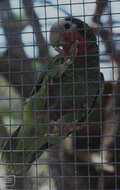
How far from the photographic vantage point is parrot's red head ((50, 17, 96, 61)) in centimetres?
133

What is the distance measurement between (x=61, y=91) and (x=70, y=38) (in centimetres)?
26

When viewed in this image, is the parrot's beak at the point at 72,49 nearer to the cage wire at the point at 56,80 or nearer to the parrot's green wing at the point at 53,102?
the cage wire at the point at 56,80

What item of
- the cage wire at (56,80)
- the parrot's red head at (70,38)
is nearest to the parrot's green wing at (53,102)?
the cage wire at (56,80)

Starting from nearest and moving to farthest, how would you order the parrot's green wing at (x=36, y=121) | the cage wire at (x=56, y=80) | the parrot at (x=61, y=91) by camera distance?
the cage wire at (x=56, y=80)
the parrot at (x=61, y=91)
the parrot's green wing at (x=36, y=121)

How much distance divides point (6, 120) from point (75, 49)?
98 centimetres

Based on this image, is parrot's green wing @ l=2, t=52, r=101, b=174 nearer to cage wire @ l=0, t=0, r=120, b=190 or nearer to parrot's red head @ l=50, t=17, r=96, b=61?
cage wire @ l=0, t=0, r=120, b=190

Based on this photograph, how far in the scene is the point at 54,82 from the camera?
1.59 meters

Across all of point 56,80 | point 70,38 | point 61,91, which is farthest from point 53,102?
point 70,38

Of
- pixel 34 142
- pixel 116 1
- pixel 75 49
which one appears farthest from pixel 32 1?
pixel 34 142

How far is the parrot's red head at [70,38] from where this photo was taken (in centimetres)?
133

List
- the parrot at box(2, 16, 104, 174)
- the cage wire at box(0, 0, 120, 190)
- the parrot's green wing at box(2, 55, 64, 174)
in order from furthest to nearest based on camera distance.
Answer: the parrot's green wing at box(2, 55, 64, 174), the parrot at box(2, 16, 104, 174), the cage wire at box(0, 0, 120, 190)

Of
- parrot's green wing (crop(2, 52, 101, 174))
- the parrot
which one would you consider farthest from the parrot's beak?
parrot's green wing (crop(2, 52, 101, 174))

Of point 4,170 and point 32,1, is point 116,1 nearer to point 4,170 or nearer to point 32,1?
point 32,1

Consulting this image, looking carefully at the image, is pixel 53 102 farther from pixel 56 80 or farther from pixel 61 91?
pixel 61 91
